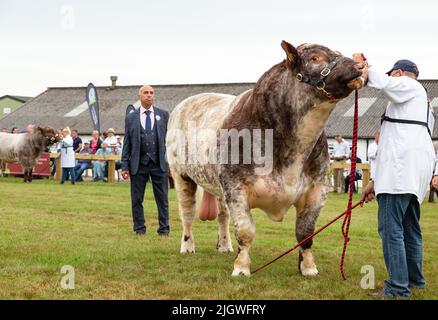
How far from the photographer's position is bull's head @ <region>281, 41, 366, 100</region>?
5754 millimetres

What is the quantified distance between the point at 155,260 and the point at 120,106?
40043mm

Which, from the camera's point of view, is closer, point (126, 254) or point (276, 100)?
point (276, 100)

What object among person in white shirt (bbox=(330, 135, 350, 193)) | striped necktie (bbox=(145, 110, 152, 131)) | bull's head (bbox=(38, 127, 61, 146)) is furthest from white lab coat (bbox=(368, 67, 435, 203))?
bull's head (bbox=(38, 127, 61, 146))

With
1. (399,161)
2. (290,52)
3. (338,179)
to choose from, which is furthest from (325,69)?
(338,179)

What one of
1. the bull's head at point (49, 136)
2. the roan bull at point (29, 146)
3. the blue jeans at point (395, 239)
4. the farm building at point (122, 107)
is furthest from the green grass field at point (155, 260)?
the farm building at point (122, 107)

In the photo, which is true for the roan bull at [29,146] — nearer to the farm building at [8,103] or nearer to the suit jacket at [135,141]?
the suit jacket at [135,141]

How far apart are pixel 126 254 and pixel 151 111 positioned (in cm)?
305

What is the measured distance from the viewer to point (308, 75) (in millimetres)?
6207

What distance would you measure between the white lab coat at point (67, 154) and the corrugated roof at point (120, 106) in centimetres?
1860

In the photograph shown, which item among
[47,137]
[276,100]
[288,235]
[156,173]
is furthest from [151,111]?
[47,137]

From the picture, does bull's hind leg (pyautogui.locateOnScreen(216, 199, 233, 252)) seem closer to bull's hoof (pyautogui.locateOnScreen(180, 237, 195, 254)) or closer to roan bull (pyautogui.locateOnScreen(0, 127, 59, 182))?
bull's hoof (pyautogui.locateOnScreen(180, 237, 195, 254))

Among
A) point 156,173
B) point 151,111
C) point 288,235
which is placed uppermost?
point 151,111
